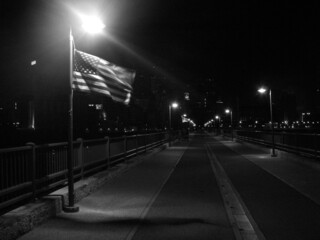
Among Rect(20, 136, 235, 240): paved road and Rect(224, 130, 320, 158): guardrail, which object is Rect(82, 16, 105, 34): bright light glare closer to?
Rect(20, 136, 235, 240): paved road

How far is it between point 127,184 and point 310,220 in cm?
676

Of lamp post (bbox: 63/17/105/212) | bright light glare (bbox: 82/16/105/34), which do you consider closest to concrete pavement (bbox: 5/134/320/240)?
A: lamp post (bbox: 63/17/105/212)

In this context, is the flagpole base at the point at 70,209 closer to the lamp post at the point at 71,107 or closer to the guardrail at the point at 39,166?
the lamp post at the point at 71,107

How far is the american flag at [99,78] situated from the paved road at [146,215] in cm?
269

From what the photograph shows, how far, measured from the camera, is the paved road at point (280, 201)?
281 inches

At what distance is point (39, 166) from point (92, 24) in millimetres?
3441

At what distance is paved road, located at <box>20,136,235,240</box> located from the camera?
6871 mm

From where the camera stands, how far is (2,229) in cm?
605

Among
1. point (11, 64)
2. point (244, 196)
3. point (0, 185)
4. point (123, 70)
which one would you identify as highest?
point (11, 64)

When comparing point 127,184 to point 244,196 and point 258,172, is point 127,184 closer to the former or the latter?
point 244,196

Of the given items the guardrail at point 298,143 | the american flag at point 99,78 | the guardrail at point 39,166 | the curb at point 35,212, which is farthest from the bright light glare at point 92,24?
the guardrail at point 298,143

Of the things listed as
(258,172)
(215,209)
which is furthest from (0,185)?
(258,172)

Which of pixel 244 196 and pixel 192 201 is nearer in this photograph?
pixel 192 201

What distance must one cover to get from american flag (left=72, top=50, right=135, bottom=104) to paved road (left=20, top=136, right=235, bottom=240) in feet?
8.82
